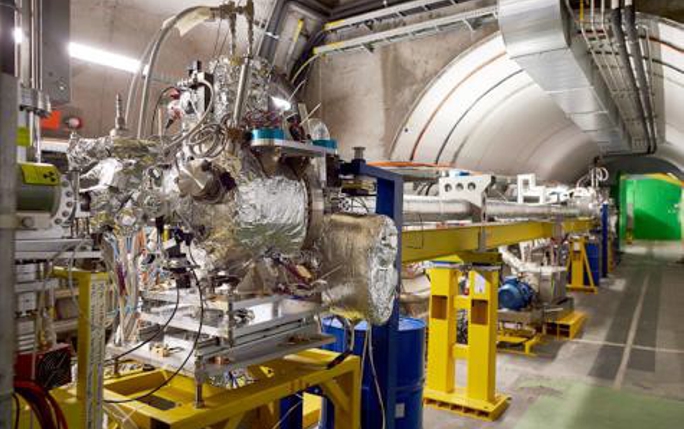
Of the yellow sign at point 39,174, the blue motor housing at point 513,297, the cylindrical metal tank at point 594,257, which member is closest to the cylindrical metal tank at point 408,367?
the yellow sign at point 39,174

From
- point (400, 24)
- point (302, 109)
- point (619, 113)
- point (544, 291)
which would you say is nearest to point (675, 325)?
point (544, 291)

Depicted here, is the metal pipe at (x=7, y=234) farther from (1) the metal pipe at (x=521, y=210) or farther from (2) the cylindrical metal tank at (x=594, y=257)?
(2) the cylindrical metal tank at (x=594, y=257)

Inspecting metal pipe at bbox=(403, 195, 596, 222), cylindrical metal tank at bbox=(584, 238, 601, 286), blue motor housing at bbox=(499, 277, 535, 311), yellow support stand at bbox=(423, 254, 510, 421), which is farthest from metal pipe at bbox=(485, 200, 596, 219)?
cylindrical metal tank at bbox=(584, 238, 601, 286)

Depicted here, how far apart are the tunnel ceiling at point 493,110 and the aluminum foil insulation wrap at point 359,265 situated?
4016 mm

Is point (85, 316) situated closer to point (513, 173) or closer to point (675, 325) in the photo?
point (675, 325)

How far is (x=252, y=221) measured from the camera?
1.46m

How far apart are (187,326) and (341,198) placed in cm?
85

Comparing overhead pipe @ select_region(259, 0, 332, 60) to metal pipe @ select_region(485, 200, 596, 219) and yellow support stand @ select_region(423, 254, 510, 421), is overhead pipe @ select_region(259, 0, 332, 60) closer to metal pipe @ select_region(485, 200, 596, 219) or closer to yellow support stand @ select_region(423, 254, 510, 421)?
metal pipe @ select_region(485, 200, 596, 219)

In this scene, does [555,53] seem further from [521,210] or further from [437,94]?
[437,94]

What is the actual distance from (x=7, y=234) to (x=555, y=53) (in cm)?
391

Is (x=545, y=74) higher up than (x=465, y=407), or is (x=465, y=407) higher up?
(x=545, y=74)

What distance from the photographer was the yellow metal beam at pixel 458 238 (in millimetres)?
2344

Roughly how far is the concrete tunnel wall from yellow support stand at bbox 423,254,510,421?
3.21 m

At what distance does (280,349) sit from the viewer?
5.24ft
